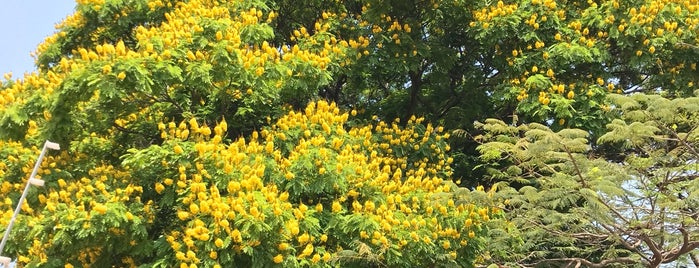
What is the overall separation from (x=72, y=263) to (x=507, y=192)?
3628 mm

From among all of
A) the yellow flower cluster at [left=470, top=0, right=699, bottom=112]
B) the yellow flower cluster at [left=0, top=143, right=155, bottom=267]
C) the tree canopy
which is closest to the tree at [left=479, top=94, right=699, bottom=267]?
the tree canopy

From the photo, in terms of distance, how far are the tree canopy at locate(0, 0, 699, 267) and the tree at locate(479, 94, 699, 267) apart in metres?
0.02

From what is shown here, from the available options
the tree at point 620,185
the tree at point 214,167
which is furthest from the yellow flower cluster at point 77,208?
the tree at point 620,185

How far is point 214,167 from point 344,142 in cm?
137

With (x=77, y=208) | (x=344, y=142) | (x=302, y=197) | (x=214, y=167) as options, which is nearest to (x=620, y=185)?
(x=344, y=142)

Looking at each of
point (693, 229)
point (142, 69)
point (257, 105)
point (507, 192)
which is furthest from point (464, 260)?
point (142, 69)

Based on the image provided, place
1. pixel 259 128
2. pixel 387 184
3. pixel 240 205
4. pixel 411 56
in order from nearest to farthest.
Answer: pixel 240 205 → pixel 387 184 → pixel 259 128 → pixel 411 56

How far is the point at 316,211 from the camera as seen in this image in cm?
556

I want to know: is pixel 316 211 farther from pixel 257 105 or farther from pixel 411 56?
pixel 411 56

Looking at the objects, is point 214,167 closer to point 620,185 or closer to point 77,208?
point 77,208

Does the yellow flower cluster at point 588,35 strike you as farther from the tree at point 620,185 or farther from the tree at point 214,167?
the tree at point 214,167

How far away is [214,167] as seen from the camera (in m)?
5.36

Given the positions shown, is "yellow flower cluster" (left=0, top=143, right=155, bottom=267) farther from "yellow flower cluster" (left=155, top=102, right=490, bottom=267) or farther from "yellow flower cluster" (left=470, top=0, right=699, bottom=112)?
"yellow flower cluster" (left=470, top=0, right=699, bottom=112)

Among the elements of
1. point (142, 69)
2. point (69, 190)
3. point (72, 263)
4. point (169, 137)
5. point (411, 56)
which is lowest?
point (72, 263)
